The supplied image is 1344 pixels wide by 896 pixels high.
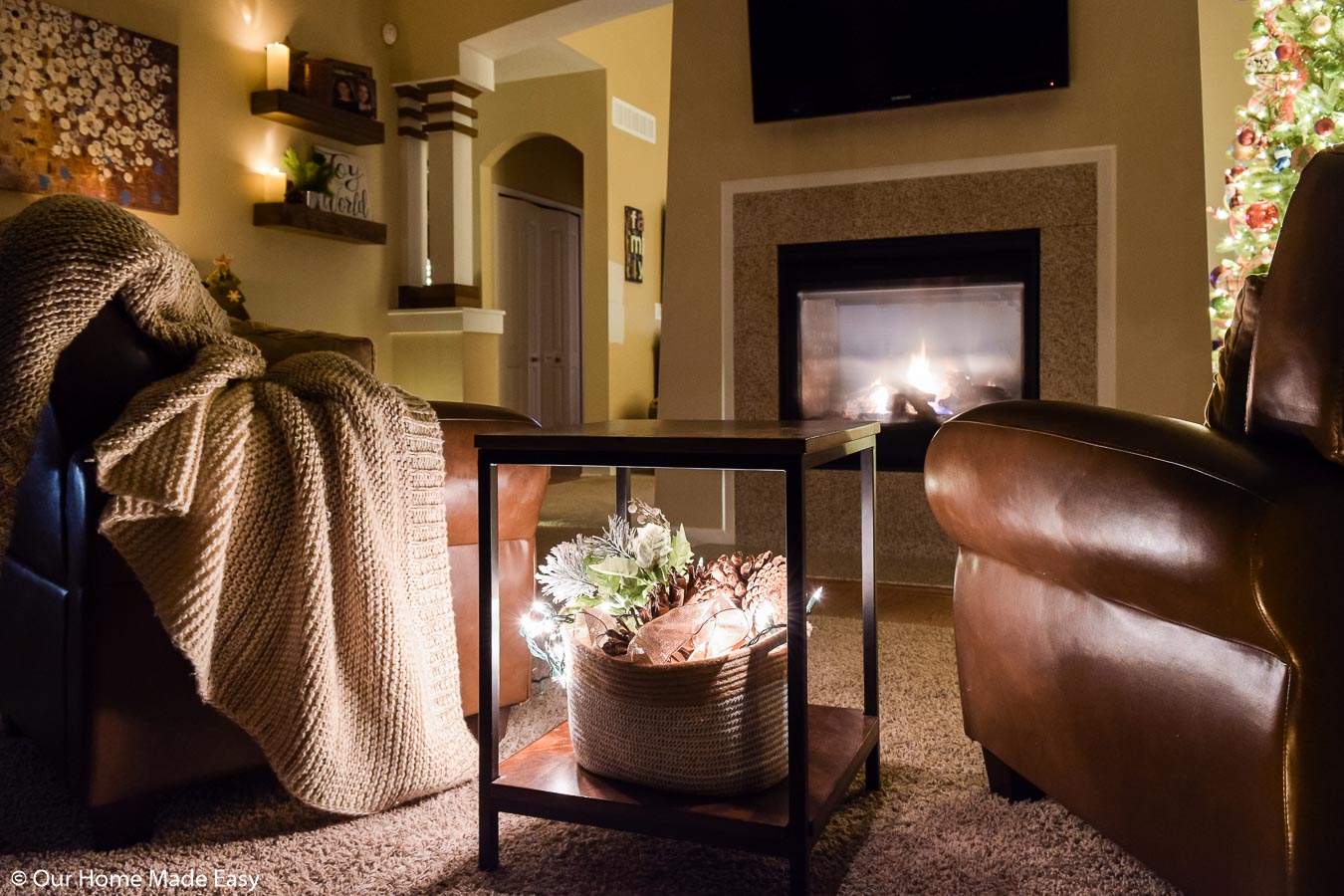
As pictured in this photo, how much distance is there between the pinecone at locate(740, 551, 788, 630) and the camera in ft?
4.26

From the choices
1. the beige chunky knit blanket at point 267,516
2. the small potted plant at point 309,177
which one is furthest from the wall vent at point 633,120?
the beige chunky knit blanket at point 267,516

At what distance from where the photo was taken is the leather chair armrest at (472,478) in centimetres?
164

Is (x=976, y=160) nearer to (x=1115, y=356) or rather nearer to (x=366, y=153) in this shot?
(x=1115, y=356)

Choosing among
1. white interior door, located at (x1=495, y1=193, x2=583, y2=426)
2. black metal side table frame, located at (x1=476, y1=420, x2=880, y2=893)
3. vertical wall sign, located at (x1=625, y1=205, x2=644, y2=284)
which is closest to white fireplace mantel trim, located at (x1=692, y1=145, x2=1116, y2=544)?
black metal side table frame, located at (x1=476, y1=420, x2=880, y2=893)

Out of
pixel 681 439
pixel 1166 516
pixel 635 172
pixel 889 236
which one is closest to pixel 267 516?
pixel 681 439

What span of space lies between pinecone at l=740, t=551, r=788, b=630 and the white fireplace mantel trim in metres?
2.42

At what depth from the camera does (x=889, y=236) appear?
366 centimetres

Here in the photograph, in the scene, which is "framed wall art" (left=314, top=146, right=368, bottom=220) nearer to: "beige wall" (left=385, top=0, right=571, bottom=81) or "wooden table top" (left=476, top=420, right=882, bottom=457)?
"beige wall" (left=385, top=0, right=571, bottom=81)

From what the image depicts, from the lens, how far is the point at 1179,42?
126 inches

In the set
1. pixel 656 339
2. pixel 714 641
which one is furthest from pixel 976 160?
pixel 656 339

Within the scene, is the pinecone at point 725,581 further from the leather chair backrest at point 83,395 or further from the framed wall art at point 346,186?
the framed wall art at point 346,186

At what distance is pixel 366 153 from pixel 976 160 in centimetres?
332

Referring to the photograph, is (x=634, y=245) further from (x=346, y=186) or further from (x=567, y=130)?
(x=346, y=186)

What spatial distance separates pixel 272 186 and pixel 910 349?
312cm
